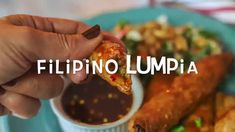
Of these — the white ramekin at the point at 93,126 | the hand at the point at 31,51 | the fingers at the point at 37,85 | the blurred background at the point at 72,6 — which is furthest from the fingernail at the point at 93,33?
the blurred background at the point at 72,6

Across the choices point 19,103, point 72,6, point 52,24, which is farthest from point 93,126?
point 72,6

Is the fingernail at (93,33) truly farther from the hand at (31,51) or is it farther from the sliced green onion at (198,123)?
the sliced green onion at (198,123)

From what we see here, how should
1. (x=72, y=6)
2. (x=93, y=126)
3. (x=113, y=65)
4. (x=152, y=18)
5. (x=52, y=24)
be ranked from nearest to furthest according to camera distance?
1. (x=113, y=65)
2. (x=52, y=24)
3. (x=93, y=126)
4. (x=152, y=18)
5. (x=72, y=6)

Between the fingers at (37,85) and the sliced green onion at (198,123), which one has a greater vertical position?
the fingers at (37,85)

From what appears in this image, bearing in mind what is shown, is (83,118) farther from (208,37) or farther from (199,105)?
(208,37)

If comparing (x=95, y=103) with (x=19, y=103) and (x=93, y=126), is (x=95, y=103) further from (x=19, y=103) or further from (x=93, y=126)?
(x=19, y=103)

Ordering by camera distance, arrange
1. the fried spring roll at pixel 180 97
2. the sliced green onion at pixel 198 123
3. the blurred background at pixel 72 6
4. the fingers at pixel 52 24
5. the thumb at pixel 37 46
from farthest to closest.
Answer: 1. the blurred background at pixel 72 6
2. the sliced green onion at pixel 198 123
3. the fried spring roll at pixel 180 97
4. the fingers at pixel 52 24
5. the thumb at pixel 37 46

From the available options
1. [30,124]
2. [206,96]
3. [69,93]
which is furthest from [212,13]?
[30,124]
